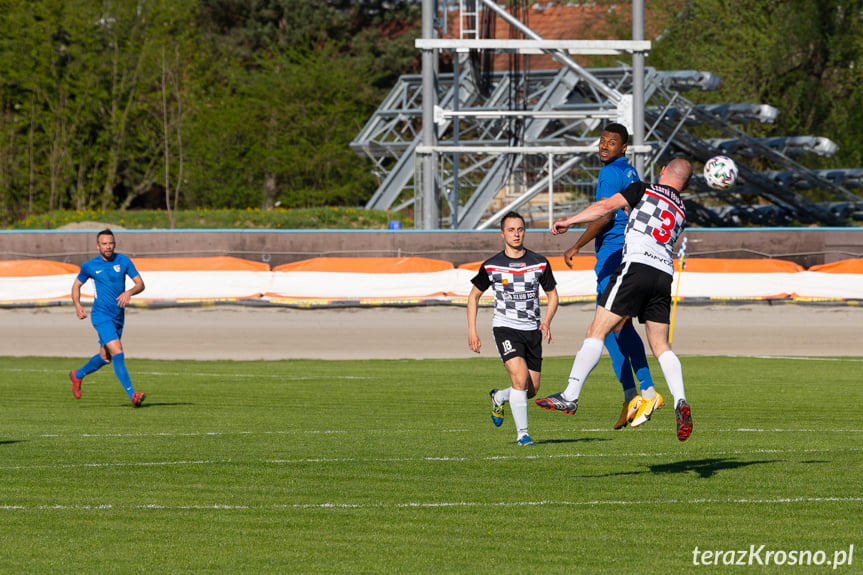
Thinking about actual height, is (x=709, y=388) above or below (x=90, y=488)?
below

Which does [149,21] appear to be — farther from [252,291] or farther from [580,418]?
[580,418]

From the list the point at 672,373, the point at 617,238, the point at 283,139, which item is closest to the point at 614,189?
the point at 617,238

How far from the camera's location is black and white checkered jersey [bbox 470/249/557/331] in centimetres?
922

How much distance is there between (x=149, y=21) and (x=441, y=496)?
49.6 m

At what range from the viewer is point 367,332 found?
26359mm

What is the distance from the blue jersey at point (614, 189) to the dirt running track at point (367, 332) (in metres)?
14.0

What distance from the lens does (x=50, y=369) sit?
67.7 feet

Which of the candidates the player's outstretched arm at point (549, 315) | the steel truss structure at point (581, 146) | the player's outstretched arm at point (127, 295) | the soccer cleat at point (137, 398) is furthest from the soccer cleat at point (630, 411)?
the steel truss structure at point (581, 146)

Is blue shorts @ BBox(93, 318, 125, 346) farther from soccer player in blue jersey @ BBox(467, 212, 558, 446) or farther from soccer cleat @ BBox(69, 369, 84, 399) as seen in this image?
soccer player in blue jersey @ BBox(467, 212, 558, 446)

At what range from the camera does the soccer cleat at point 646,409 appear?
8.41 meters

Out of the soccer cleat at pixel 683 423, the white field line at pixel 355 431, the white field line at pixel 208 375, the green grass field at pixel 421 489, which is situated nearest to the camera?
the green grass field at pixel 421 489

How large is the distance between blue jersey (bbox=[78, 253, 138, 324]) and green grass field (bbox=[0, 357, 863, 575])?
1215 millimetres

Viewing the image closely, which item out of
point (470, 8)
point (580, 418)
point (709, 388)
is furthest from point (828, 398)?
point (470, 8)

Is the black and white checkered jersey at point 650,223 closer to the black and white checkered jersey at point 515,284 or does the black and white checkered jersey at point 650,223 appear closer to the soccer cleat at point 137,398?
the black and white checkered jersey at point 515,284
